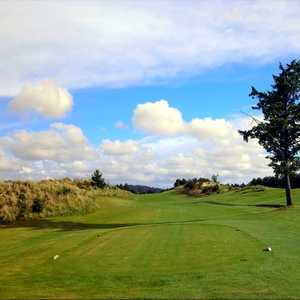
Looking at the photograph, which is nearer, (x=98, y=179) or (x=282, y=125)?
(x=282, y=125)

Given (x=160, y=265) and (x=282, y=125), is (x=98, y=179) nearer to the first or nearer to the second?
(x=282, y=125)

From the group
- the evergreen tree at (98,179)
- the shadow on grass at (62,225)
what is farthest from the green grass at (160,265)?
the evergreen tree at (98,179)

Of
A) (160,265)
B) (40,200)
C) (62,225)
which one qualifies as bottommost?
(160,265)

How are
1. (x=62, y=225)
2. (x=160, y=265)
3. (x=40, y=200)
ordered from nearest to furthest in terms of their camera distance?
(x=160, y=265) < (x=62, y=225) < (x=40, y=200)

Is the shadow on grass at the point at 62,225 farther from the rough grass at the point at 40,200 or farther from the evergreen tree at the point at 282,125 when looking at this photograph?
the evergreen tree at the point at 282,125

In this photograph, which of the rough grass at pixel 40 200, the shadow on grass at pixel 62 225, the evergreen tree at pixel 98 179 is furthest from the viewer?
the evergreen tree at pixel 98 179

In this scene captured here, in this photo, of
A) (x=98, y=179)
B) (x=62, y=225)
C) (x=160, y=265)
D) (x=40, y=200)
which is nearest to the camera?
(x=160, y=265)

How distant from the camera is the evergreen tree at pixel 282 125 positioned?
41000 mm

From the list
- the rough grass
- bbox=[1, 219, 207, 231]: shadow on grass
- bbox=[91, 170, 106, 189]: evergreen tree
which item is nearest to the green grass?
bbox=[1, 219, 207, 231]: shadow on grass

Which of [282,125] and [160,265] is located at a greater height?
[282,125]

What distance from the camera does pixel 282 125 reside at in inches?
1597

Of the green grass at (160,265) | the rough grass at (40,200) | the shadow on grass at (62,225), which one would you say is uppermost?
the rough grass at (40,200)

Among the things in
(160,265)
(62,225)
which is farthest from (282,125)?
(160,265)

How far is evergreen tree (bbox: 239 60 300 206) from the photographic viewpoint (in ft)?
135
